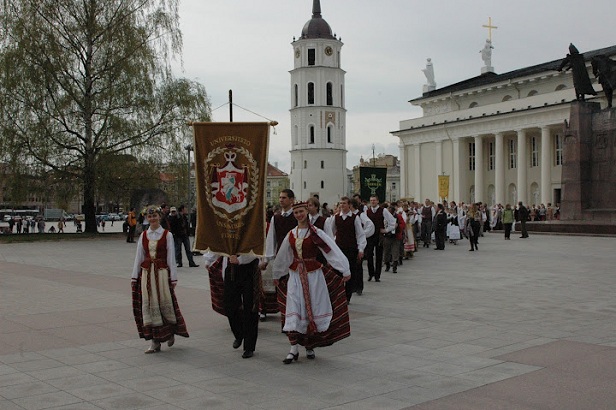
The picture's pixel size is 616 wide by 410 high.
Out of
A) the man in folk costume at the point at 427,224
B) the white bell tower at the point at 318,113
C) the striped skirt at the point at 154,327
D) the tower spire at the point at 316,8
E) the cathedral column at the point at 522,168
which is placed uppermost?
the tower spire at the point at 316,8

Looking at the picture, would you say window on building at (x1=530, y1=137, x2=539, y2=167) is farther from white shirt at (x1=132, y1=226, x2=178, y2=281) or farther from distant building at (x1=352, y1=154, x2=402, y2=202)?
distant building at (x1=352, y1=154, x2=402, y2=202)

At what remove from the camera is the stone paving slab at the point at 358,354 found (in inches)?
258

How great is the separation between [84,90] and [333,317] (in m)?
34.2

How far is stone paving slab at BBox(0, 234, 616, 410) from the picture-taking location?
21.5ft

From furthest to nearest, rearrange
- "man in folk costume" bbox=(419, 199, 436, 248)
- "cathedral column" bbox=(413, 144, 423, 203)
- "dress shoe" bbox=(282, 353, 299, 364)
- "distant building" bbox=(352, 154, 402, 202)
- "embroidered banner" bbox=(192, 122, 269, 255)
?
1. "distant building" bbox=(352, 154, 402, 202)
2. "cathedral column" bbox=(413, 144, 423, 203)
3. "man in folk costume" bbox=(419, 199, 436, 248)
4. "embroidered banner" bbox=(192, 122, 269, 255)
5. "dress shoe" bbox=(282, 353, 299, 364)

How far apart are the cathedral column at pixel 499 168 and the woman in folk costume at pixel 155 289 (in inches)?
2390

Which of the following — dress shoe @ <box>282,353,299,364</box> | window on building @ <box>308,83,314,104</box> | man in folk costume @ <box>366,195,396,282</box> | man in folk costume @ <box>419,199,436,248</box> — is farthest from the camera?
window on building @ <box>308,83,314,104</box>

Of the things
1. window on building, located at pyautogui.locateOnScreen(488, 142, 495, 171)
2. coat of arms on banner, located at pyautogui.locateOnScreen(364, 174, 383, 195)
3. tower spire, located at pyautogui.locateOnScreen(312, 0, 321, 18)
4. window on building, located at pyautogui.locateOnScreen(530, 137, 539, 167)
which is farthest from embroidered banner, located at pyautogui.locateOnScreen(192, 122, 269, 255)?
tower spire, located at pyautogui.locateOnScreen(312, 0, 321, 18)

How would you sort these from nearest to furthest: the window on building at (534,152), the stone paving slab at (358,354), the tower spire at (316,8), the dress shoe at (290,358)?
1. the stone paving slab at (358,354)
2. the dress shoe at (290,358)
3. the window on building at (534,152)
4. the tower spire at (316,8)

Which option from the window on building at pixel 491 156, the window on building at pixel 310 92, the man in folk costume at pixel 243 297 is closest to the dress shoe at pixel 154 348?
the man in folk costume at pixel 243 297

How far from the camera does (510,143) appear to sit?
6856 cm

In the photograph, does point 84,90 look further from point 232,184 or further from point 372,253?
point 232,184

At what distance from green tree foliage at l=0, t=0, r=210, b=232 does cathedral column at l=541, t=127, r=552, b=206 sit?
32.8 m

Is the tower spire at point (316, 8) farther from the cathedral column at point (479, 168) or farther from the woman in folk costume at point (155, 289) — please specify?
the woman in folk costume at point (155, 289)
